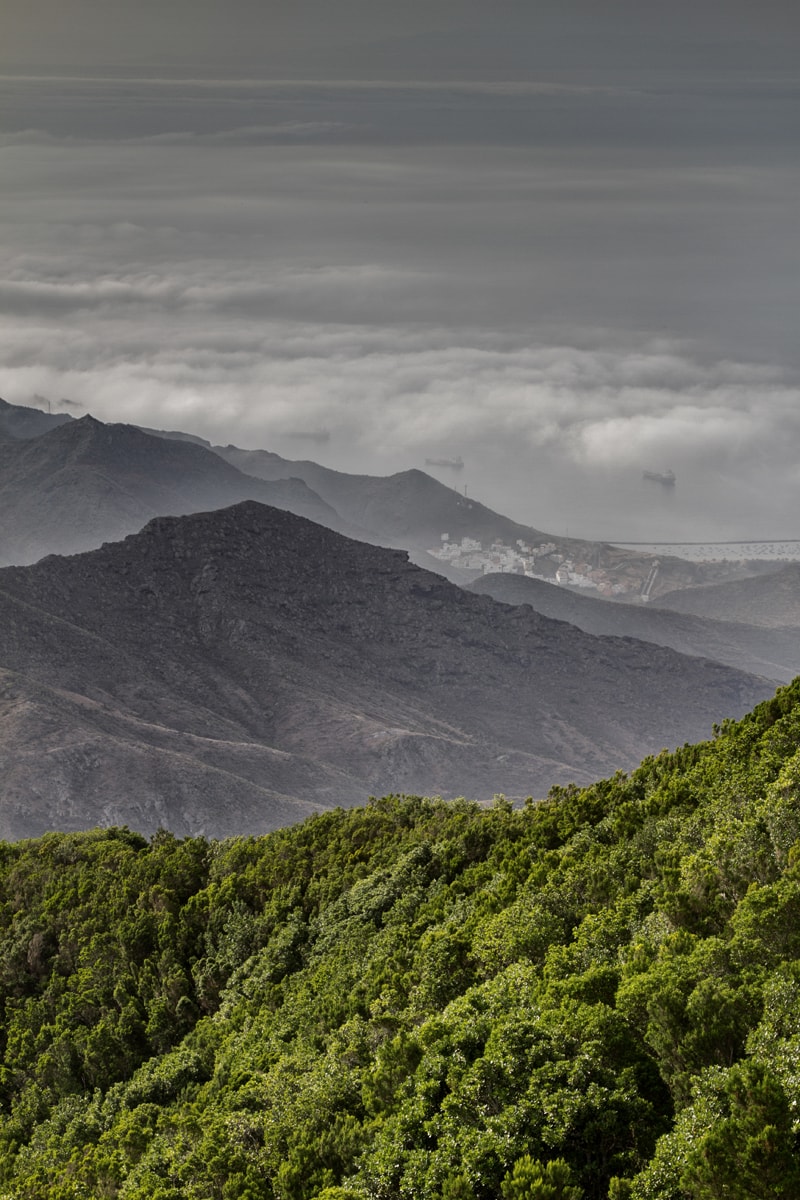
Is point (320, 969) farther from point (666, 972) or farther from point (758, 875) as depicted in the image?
point (666, 972)

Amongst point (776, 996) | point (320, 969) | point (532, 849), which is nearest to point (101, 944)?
point (320, 969)

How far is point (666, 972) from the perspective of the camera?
38.4 metres

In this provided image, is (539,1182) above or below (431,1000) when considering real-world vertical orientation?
above

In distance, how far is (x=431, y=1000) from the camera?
167 feet

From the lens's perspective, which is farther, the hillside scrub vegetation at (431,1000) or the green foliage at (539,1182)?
the hillside scrub vegetation at (431,1000)

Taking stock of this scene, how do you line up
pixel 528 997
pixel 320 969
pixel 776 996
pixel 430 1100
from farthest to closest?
pixel 320 969 < pixel 528 997 < pixel 430 1100 < pixel 776 996

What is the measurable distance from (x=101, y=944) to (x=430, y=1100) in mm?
50328

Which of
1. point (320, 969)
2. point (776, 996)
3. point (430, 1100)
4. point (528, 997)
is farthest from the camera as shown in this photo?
point (320, 969)

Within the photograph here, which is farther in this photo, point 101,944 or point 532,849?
point 101,944

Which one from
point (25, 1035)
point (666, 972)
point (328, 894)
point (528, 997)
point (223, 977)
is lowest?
point (25, 1035)

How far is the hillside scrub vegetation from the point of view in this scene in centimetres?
3412

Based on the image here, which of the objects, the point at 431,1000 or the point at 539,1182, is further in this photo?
the point at 431,1000

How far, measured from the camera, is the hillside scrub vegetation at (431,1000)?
112ft

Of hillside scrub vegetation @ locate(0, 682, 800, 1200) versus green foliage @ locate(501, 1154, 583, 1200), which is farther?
hillside scrub vegetation @ locate(0, 682, 800, 1200)
